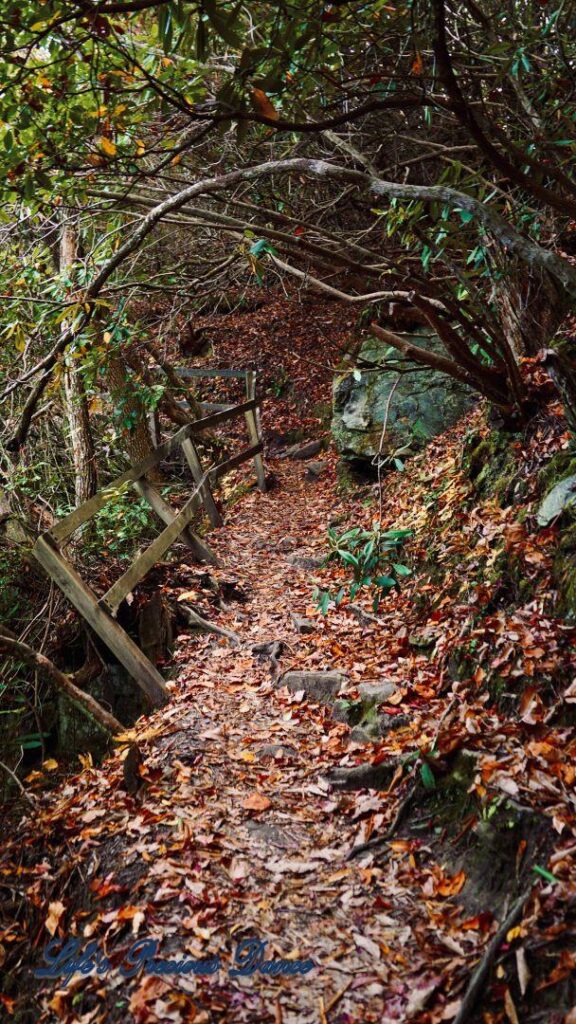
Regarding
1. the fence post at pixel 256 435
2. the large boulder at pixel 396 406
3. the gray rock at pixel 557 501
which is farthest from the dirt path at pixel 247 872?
the fence post at pixel 256 435

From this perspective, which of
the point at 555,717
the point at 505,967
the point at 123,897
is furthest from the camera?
the point at 123,897

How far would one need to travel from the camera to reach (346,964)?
293 centimetres

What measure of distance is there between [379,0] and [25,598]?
5809 millimetres

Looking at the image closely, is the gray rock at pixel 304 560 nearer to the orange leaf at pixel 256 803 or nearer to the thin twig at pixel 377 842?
the orange leaf at pixel 256 803

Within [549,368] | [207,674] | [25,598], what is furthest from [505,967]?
[25,598]

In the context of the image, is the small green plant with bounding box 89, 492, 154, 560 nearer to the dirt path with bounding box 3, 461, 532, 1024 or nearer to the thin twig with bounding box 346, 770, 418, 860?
the dirt path with bounding box 3, 461, 532, 1024

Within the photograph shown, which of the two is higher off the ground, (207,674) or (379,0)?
(379,0)

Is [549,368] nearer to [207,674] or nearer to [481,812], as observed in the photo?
[481,812]

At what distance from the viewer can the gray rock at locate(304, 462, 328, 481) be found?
10477mm

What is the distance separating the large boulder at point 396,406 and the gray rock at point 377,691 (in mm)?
3516

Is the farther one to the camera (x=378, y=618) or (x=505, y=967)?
(x=378, y=618)

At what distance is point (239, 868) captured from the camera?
11.8ft

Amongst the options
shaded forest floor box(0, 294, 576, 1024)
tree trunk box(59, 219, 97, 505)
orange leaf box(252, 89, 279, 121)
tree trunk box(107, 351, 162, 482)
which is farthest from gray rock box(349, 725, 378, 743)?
tree trunk box(107, 351, 162, 482)

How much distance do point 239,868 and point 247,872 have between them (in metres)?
0.06
